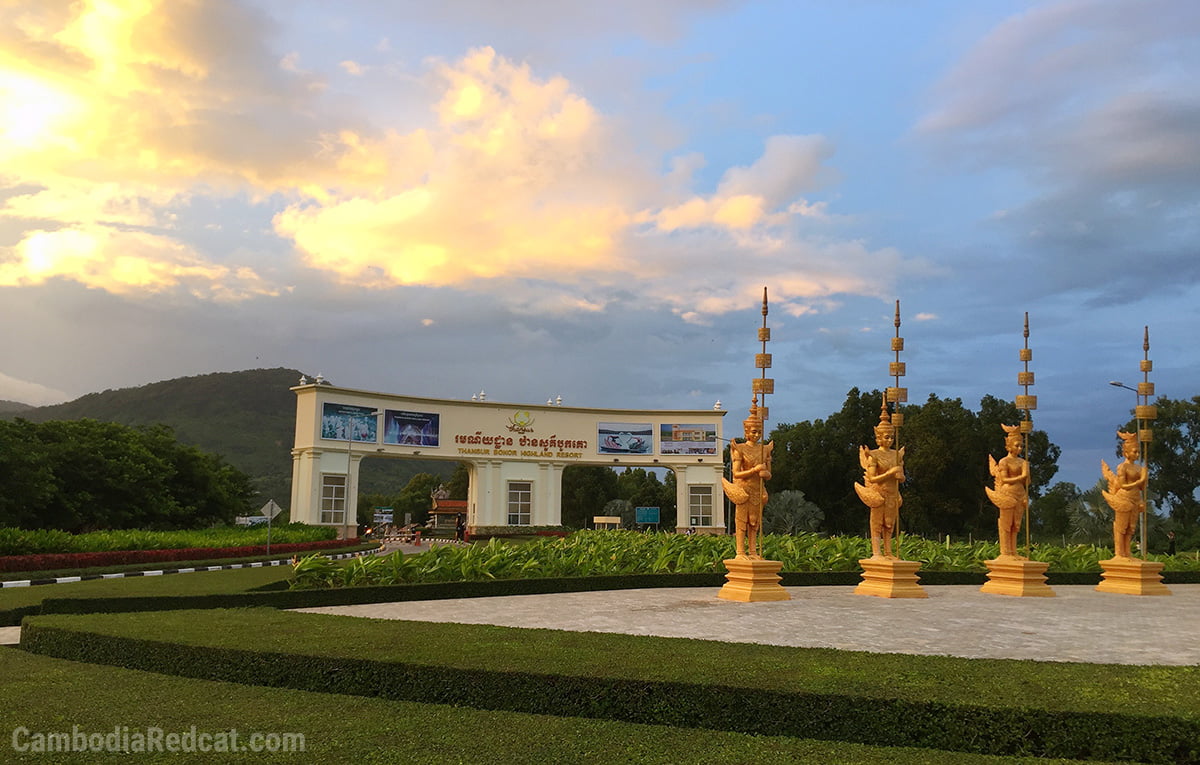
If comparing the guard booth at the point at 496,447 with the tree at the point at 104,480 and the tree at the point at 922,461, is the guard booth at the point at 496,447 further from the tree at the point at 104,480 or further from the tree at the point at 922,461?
the tree at the point at 922,461

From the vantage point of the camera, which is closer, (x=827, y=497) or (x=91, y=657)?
(x=91, y=657)

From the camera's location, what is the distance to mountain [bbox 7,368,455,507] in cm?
8800

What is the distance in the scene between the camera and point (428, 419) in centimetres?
3925

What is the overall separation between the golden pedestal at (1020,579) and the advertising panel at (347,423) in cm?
2725

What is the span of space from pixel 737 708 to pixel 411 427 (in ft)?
113

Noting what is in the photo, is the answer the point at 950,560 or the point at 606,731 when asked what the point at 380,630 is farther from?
the point at 950,560

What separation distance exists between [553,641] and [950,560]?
604 inches

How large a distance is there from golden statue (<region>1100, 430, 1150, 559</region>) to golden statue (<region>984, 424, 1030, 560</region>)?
6.72 feet

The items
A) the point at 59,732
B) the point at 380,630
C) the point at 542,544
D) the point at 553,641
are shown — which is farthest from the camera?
the point at 542,544

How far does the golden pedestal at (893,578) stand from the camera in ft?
50.4

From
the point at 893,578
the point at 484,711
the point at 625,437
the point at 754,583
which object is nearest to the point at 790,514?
the point at 625,437

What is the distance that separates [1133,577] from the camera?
17109mm

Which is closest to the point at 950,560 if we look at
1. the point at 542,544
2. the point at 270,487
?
the point at 542,544

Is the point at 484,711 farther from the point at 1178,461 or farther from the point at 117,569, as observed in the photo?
the point at 1178,461
